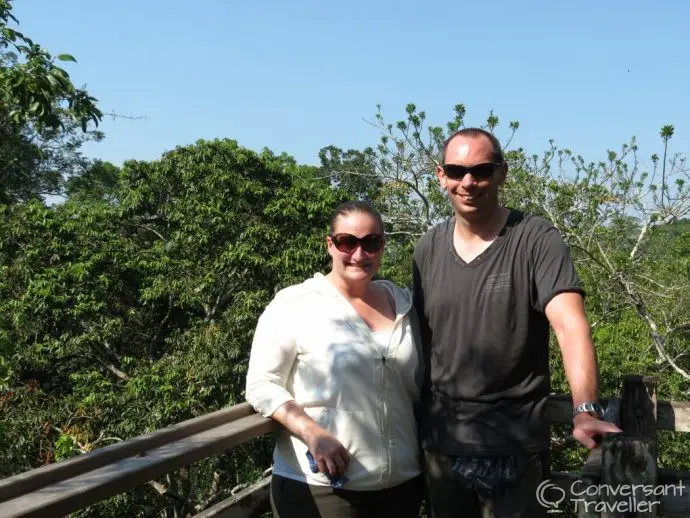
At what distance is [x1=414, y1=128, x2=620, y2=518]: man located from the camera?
1.97 metres

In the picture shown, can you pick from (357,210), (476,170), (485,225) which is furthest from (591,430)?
(357,210)

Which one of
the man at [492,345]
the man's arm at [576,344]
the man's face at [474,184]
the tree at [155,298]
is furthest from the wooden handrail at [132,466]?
the tree at [155,298]

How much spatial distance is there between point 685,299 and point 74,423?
843 centimetres

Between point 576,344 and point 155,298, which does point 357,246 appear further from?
point 155,298

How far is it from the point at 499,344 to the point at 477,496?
42 cm

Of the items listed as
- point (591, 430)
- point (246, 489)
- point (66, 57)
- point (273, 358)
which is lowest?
point (246, 489)

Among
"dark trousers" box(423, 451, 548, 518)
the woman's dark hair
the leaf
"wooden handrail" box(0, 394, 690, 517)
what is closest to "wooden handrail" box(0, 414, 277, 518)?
"wooden handrail" box(0, 394, 690, 517)

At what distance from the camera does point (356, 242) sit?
2.19m

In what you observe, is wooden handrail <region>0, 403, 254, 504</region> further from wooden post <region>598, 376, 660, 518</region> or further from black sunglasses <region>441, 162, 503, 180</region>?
wooden post <region>598, 376, 660, 518</region>

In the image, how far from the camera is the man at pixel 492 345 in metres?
1.97

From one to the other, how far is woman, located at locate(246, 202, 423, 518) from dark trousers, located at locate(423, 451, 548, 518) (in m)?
0.08

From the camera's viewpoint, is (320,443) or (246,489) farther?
(246,489)

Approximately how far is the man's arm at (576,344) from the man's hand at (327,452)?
2.06ft

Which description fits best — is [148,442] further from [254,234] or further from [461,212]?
[254,234]
